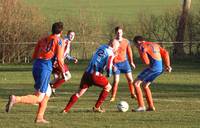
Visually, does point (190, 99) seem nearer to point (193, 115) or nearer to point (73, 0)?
point (193, 115)

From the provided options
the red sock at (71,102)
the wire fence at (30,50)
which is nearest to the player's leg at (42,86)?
the red sock at (71,102)

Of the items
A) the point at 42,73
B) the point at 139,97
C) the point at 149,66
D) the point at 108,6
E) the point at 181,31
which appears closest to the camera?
the point at 42,73

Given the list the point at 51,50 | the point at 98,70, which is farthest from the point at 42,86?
the point at 98,70

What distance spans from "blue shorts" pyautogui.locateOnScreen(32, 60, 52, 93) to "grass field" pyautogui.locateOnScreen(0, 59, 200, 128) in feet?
2.35

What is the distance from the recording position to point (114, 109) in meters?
17.0

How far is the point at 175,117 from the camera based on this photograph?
49.7ft

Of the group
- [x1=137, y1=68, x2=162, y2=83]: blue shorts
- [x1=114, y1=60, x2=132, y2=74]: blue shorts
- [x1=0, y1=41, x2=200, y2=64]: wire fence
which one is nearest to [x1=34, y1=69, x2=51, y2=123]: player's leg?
[x1=137, y1=68, x2=162, y2=83]: blue shorts

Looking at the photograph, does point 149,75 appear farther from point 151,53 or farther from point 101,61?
point 101,61

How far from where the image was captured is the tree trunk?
3947 centimetres

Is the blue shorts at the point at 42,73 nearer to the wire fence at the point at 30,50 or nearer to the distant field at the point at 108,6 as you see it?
the wire fence at the point at 30,50

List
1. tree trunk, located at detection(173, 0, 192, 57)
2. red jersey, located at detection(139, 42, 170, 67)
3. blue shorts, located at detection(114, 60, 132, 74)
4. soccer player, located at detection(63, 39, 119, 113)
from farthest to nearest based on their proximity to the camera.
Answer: tree trunk, located at detection(173, 0, 192, 57), blue shorts, located at detection(114, 60, 132, 74), red jersey, located at detection(139, 42, 170, 67), soccer player, located at detection(63, 39, 119, 113)

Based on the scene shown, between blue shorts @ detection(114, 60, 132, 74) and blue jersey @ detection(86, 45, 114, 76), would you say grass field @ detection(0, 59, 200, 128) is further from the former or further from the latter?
blue jersey @ detection(86, 45, 114, 76)

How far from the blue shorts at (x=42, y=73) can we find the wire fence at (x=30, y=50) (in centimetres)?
2483

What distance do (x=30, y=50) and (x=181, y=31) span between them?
26.7 feet
